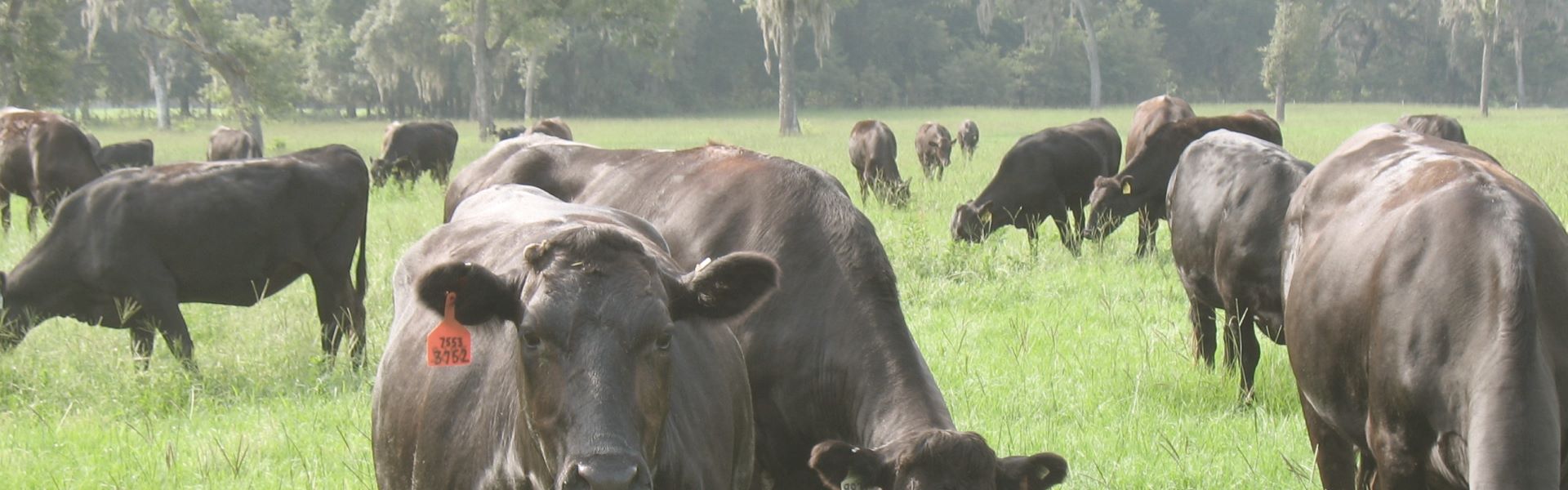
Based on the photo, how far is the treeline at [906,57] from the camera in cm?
6175

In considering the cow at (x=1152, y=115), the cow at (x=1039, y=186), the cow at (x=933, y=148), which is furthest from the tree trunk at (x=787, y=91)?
the cow at (x=1039, y=186)

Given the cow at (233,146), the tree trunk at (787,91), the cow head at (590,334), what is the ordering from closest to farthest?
the cow head at (590,334)
the cow at (233,146)
the tree trunk at (787,91)

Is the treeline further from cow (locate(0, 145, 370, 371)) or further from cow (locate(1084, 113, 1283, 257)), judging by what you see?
cow (locate(0, 145, 370, 371))

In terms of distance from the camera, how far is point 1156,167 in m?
12.3

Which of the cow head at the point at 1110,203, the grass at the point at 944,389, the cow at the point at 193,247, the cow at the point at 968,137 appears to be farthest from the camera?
the cow at the point at 968,137

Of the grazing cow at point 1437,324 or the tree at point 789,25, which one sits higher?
the tree at point 789,25

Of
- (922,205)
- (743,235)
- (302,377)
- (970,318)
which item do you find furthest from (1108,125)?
(743,235)

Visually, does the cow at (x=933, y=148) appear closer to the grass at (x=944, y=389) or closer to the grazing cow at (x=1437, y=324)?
the grass at (x=944, y=389)

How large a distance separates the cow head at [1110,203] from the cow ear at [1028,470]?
8.45 m

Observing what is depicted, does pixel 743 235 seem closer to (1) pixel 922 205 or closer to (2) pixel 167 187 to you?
(2) pixel 167 187

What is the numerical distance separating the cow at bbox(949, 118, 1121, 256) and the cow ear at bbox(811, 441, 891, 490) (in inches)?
420

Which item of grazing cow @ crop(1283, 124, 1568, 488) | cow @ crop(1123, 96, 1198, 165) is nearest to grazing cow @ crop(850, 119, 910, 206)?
cow @ crop(1123, 96, 1198, 165)

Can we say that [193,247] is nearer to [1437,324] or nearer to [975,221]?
[1437,324]

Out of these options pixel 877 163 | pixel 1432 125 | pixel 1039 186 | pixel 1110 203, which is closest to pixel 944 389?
pixel 1110 203
